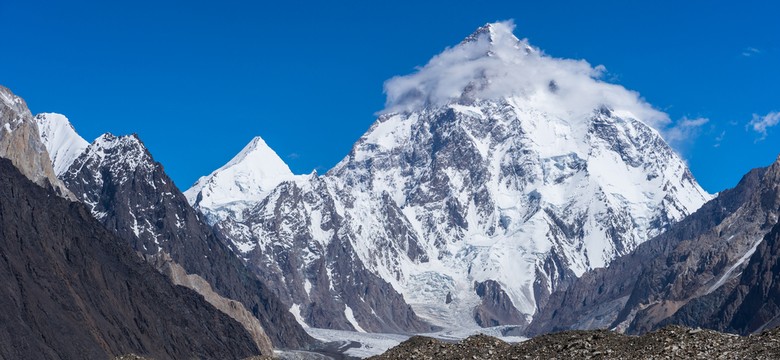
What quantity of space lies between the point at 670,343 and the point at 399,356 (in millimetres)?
15761

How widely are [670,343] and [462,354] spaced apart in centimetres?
1181

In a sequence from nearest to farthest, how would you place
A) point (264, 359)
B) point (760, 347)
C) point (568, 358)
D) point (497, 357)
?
point (760, 347), point (568, 358), point (497, 357), point (264, 359)

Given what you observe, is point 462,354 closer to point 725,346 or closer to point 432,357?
point 432,357

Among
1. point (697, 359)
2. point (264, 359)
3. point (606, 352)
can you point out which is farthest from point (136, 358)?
point (697, 359)

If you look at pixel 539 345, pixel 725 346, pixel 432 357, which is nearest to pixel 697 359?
pixel 725 346

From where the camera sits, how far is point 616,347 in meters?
68.9

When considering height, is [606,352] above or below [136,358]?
below

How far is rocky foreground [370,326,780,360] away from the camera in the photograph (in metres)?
65.4

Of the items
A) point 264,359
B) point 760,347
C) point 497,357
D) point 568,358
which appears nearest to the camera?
point 760,347

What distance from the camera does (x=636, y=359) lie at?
65625 millimetres

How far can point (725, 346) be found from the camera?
6675cm

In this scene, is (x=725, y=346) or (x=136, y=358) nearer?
(x=725, y=346)

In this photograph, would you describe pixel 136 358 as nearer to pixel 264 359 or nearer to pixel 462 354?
pixel 264 359

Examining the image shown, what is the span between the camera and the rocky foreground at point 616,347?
65438 mm
